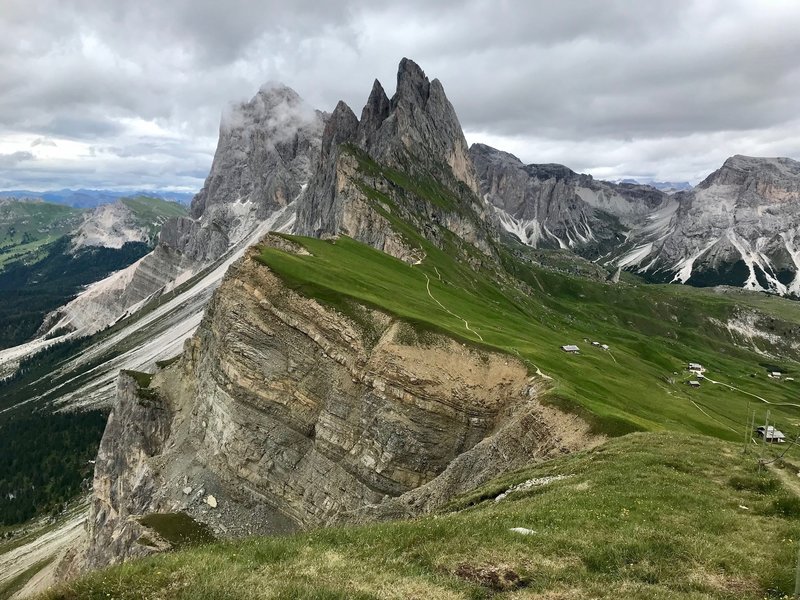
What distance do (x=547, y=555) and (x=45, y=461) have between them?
20503 centimetres

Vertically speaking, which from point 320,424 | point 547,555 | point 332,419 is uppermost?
point 547,555

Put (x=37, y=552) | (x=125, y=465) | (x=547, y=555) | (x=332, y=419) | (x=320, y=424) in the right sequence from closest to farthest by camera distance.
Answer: (x=547, y=555) < (x=332, y=419) < (x=320, y=424) < (x=125, y=465) < (x=37, y=552)

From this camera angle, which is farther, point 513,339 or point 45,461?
point 45,461

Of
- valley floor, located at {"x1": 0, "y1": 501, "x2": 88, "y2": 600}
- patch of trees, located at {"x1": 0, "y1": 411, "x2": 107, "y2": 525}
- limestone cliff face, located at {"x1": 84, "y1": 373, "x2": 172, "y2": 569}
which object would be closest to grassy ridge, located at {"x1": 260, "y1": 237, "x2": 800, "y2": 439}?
limestone cliff face, located at {"x1": 84, "y1": 373, "x2": 172, "y2": 569}

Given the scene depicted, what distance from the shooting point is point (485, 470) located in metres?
42.9

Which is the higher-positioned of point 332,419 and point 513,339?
point 513,339

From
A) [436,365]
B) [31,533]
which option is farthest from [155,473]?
[31,533]

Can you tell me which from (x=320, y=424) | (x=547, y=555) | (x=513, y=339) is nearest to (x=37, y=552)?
(x=320, y=424)

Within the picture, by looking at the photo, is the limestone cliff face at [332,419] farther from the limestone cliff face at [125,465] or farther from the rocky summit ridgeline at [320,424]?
the limestone cliff face at [125,465]

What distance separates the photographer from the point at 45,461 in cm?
17175

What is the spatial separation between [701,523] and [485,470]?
23.5m

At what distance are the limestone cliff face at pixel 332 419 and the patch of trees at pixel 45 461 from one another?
113 metres

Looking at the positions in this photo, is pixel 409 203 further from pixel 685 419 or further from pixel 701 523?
pixel 701 523

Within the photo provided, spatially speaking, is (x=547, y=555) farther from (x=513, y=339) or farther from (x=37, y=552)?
(x=37, y=552)
